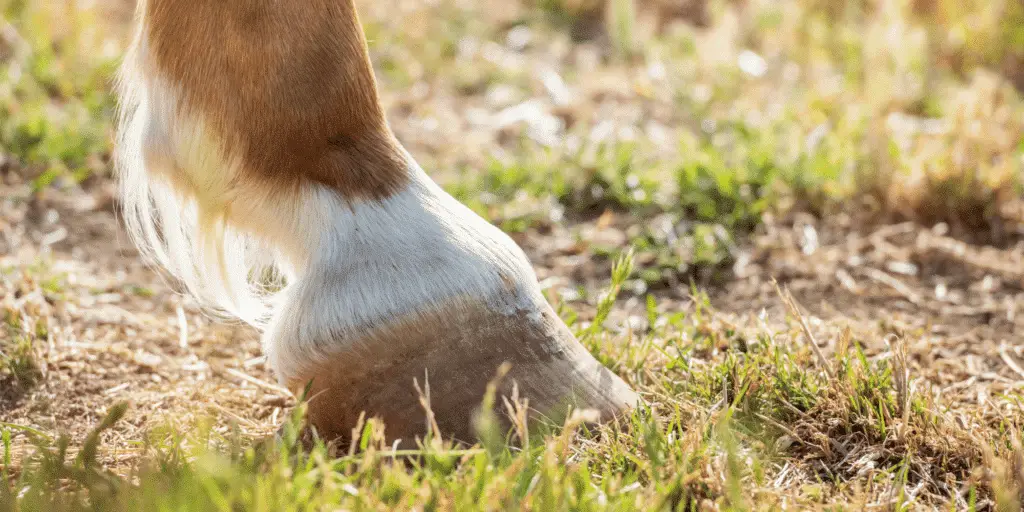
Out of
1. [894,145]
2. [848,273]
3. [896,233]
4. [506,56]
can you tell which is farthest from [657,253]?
[506,56]

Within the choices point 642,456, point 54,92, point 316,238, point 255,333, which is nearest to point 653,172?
point 255,333

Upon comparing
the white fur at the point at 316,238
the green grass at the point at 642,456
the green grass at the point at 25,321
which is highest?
the white fur at the point at 316,238

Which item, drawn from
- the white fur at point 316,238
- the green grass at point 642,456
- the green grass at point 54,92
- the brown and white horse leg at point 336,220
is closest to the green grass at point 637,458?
the green grass at point 642,456

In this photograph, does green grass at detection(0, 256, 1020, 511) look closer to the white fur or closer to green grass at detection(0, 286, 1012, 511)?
green grass at detection(0, 286, 1012, 511)

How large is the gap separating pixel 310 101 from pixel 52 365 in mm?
1090

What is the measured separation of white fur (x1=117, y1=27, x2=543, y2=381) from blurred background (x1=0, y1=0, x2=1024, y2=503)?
1.67 feet

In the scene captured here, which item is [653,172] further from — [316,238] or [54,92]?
[54,92]

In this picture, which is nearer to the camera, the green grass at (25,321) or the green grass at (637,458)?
the green grass at (637,458)

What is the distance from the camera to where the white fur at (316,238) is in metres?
1.84

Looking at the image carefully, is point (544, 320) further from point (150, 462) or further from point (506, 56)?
point (506, 56)

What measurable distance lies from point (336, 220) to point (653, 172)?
2097 millimetres

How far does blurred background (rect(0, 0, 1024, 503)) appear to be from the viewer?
274cm

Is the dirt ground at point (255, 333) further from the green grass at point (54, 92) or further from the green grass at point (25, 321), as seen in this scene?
the green grass at point (54, 92)

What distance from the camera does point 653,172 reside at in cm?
376
